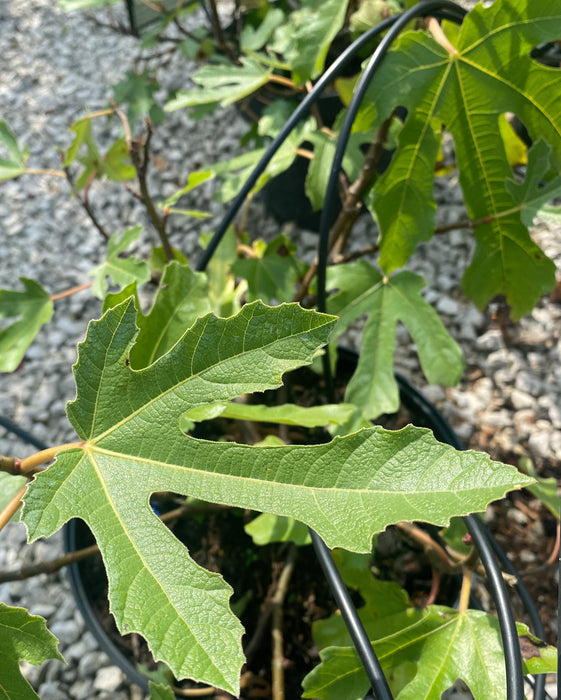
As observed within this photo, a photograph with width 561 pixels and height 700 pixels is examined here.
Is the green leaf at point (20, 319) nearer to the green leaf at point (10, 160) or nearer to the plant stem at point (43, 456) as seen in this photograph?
the green leaf at point (10, 160)

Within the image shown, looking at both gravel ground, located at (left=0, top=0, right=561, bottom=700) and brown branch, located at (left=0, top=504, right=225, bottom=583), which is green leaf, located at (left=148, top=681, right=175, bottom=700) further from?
gravel ground, located at (left=0, top=0, right=561, bottom=700)

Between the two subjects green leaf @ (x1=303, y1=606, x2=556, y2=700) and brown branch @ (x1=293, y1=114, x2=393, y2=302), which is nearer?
green leaf @ (x1=303, y1=606, x2=556, y2=700)

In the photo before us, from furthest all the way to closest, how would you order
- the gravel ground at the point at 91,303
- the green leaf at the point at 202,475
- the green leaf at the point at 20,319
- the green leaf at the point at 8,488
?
1. the gravel ground at the point at 91,303
2. the green leaf at the point at 20,319
3. the green leaf at the point at 8,488
4. the green leaf at the point at 202,475

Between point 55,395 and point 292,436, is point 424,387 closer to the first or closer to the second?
point 292,436

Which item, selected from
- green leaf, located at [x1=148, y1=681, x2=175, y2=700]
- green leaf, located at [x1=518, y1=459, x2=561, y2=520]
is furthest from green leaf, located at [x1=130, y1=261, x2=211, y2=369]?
green leaf, located at [x1=518, y1=459, x2=561, y2=520]

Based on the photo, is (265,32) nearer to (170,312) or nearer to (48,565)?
(170,312)

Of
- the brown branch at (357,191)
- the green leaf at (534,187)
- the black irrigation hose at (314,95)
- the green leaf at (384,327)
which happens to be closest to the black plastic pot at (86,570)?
the green leaf at (384,327)

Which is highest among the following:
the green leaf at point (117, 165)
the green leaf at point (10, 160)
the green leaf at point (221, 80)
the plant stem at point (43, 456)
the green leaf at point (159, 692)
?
the green leaf at point (221, 80)
